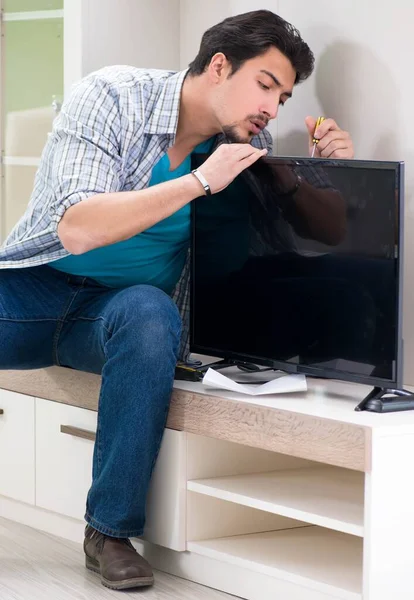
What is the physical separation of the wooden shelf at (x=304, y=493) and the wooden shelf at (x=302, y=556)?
0.32ft

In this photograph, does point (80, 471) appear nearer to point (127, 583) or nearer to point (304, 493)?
point (127, 583)

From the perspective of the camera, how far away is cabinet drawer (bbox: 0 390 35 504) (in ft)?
7.83

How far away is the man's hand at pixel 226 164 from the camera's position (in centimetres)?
196

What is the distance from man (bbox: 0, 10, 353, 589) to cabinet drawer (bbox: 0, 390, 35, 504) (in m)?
0.20

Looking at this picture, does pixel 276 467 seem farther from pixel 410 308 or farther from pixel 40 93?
A: pixel 40 93

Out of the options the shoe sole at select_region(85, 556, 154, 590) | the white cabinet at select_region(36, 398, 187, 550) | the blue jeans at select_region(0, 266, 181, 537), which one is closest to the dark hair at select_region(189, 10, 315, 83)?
the blue jeans at select_region(0, 266, 181, 537)

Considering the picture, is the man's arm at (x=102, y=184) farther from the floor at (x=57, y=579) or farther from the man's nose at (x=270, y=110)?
the floor at (x=57, y=579)

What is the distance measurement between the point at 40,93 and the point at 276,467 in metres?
1.34

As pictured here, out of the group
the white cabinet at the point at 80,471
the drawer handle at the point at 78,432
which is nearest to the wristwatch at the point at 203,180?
the white cabinet at the point at 80,471

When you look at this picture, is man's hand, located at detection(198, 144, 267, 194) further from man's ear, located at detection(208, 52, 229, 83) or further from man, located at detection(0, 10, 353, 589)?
man's ear, located at detection(208, 52, 229, 83)

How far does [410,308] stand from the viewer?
2.09 m

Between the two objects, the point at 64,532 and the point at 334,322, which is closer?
the point at 334,322

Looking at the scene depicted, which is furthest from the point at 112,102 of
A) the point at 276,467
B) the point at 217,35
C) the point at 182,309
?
the point at 276,467

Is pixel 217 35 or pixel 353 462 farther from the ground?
pixel 217 35
